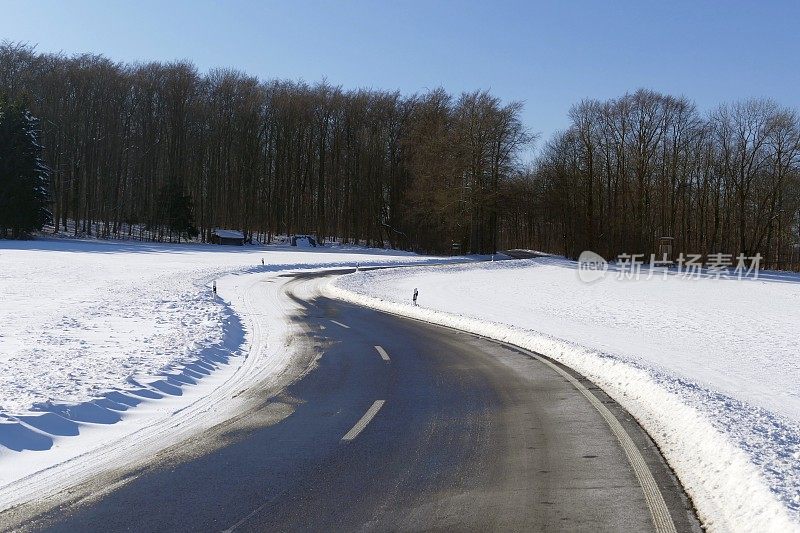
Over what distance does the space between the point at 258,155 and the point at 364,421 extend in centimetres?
7634

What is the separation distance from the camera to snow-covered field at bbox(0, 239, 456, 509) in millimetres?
7566

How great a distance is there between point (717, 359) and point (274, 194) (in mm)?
71597

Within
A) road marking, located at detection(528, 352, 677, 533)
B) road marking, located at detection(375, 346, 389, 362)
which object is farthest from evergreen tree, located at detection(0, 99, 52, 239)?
road marking, located at detection(528, 352, 677, 533)

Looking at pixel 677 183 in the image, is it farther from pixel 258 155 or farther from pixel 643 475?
pixel 643 475

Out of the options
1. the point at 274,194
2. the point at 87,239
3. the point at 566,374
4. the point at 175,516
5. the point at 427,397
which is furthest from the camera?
the point at 274,194

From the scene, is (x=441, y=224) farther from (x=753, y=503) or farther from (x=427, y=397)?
(x=753, y=503)

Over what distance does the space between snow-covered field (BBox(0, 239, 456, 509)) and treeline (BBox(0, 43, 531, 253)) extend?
40090 mm

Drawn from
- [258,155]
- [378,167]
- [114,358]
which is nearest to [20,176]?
[258,155]

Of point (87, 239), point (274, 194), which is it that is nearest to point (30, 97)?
point (87, 239)

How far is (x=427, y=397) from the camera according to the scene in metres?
9.97

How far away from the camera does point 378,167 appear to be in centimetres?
8156

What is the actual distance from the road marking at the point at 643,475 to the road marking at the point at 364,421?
3037 mm

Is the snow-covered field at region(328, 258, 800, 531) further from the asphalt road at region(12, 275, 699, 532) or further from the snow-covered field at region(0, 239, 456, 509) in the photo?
the snow-covered field at region(0, 239, 456, 509)

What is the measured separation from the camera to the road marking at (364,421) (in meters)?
7.74
